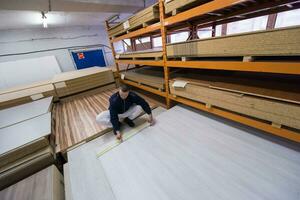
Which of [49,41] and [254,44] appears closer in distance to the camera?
[254,44]

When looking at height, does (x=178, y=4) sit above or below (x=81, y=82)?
above

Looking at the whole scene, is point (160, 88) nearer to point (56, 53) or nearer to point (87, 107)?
point (87, 107)

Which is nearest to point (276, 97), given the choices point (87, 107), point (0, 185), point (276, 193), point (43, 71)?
point (276, 193)

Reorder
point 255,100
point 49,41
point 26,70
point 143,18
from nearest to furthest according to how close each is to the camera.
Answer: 1. point 255,100
2. point 143,18
3. point 26,70
4. point 49,41

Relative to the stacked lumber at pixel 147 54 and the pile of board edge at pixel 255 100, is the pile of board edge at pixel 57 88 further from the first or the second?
the pile of board edge at pixel 255 100

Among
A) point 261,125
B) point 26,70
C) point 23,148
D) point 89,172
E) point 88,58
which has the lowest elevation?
point 89,172

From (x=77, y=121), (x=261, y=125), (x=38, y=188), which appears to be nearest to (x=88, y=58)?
(x=77, y=121)

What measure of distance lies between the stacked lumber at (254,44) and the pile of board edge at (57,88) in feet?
10.5

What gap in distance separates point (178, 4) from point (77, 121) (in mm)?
2582

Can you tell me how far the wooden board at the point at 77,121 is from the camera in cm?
209

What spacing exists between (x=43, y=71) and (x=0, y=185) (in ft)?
18.3

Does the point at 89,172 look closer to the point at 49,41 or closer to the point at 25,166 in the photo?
the point at 25,166

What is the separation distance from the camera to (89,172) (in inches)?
59.4

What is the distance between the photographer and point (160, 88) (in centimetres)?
254
